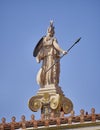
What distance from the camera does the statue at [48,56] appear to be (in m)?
32.4

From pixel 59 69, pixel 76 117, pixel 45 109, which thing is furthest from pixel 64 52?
pixel 76 117

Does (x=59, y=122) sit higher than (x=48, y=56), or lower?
lower

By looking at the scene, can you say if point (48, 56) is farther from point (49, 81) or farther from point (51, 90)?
point (51, 90)

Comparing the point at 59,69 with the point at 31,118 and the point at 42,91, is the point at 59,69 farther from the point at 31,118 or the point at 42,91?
the point at 31,118

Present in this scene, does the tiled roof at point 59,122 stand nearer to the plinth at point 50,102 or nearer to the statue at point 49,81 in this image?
the statue at point 49,81

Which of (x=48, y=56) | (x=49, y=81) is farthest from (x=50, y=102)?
(x=48, y=56)

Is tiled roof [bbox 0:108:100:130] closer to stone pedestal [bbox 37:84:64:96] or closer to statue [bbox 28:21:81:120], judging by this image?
statue [bbox 28:21:81:120]

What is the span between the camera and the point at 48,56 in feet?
108

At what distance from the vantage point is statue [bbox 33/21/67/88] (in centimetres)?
3239

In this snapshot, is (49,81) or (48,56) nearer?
(49,81)

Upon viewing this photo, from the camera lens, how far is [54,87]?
31750mm

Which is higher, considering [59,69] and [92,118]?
[59,69]

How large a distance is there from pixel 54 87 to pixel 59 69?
1511 millimetres

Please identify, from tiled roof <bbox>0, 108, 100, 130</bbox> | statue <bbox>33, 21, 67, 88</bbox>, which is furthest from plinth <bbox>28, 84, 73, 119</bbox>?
tiled roof <bbox>0, 108, 100, 130</bbox>
